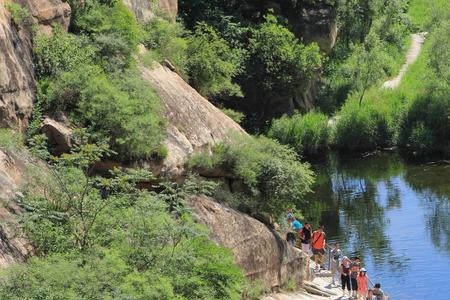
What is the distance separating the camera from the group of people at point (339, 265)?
34.9 meters

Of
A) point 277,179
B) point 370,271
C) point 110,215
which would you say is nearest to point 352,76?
point 370,271

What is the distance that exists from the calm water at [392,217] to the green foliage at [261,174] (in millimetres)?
7118

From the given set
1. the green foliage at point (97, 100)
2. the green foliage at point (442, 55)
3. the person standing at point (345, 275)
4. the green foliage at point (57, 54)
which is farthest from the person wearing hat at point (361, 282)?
the green foliage at point (442, 55)

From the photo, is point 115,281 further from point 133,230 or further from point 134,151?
point 134,151

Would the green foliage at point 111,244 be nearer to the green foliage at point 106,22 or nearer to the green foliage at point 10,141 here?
the green foliage at point 10,141

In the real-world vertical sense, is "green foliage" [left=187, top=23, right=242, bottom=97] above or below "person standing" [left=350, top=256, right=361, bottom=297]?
above

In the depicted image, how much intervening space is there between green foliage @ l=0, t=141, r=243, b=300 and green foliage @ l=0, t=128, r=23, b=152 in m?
1.16

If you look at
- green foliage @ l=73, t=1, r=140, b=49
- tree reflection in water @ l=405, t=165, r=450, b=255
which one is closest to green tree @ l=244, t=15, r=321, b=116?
tree reflection in water @ l=405, t=165, r=450, b=255

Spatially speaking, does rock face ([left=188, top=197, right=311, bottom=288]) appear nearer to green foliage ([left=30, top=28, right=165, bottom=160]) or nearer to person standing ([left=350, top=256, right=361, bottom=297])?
person standing ([left=350, top=256, right=361, bottom=297])

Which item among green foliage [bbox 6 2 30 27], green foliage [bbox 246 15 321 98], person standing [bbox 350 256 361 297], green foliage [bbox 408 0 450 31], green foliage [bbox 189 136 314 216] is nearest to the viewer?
green foliage [bbox 6 2 30 27]

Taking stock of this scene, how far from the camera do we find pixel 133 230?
24.0m

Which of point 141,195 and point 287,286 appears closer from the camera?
point 141,195

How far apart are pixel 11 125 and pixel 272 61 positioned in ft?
122

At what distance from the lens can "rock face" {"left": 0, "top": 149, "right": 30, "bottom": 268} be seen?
23344 millimetres
